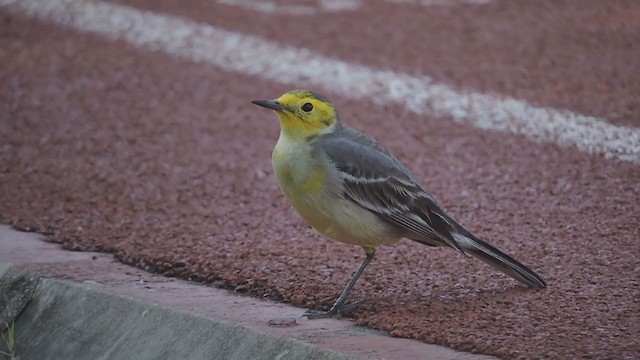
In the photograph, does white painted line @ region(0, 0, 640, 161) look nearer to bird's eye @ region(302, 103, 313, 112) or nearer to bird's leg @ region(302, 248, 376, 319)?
bird's eye @ region(302, 103, 313, 112)

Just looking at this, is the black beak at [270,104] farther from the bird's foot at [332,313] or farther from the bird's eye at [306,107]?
the bird's foot at [332,313]

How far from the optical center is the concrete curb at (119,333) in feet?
14.6

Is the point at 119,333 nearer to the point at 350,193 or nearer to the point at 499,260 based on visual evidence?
the point at 350,193

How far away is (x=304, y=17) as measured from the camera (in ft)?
33.6

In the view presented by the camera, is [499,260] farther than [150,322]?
Yes

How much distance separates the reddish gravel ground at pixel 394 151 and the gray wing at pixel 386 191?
234mm

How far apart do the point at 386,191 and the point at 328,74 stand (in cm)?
362

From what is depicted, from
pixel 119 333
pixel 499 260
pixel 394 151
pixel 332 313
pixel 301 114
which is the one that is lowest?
pixel 119 333

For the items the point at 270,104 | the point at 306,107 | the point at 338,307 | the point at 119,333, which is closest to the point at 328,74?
the point at 306,107

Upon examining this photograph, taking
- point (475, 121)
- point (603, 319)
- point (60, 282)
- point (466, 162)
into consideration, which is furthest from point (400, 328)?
point (475, 121)

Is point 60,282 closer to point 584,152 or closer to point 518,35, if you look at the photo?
point 584,152

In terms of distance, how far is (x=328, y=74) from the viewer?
879 cm

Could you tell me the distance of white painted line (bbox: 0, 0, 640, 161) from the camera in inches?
288

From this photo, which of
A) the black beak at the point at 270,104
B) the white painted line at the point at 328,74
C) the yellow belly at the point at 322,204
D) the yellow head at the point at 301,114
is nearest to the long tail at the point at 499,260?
the yellow belly at the point at 322,204
